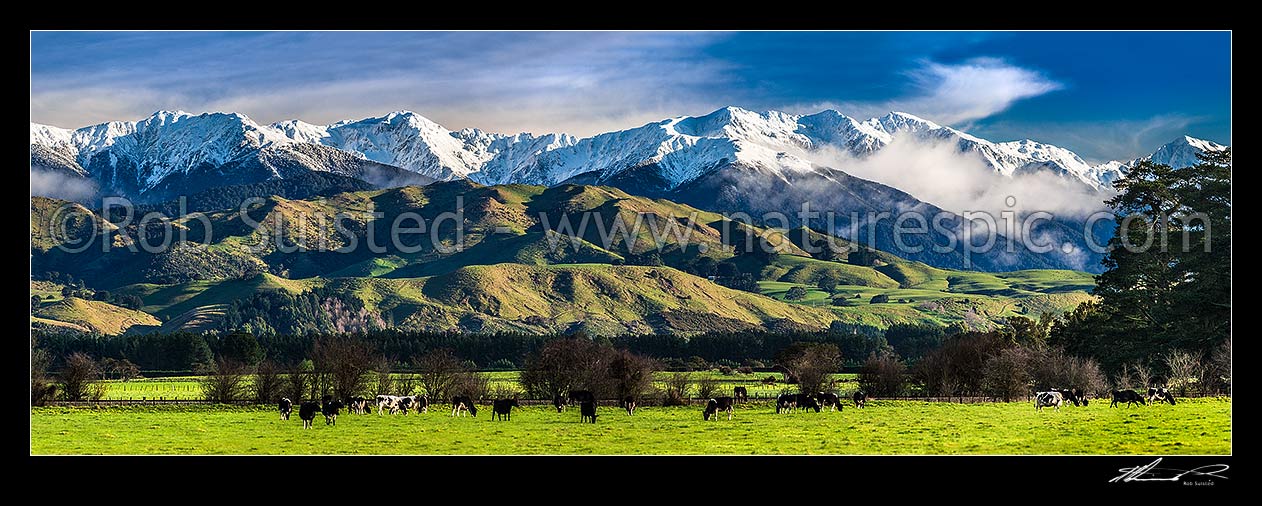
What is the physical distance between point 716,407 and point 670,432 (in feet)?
41.8

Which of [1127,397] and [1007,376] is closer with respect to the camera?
[1127,397]

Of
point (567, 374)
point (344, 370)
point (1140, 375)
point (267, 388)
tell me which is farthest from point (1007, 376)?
point (267, 388)

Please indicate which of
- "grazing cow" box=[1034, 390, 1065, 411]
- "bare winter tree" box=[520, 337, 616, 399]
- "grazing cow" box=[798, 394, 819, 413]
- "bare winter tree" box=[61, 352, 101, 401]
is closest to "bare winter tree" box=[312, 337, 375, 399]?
"bare winter tree" box=[520, 337, 616, 399]

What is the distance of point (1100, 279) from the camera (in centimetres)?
9006

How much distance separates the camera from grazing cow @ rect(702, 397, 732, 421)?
62156 mm

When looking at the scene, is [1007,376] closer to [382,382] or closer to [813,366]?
[813,366]

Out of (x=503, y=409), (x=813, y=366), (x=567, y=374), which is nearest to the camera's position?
(x=503, y=409)

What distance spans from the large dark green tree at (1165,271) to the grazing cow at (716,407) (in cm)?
3091

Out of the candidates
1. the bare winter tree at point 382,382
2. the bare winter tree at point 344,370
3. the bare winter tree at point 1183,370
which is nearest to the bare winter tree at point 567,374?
the bare winter tree at point 382,382
